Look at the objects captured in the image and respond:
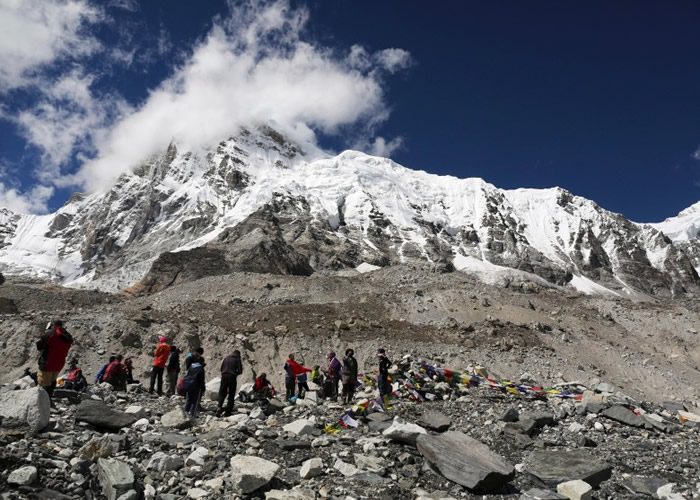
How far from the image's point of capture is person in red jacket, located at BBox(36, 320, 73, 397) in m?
10.0

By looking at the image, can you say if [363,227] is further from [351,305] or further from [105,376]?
[105,376]

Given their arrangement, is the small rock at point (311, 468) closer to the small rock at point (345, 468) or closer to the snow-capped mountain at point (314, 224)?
the small rock at point (345, 468)

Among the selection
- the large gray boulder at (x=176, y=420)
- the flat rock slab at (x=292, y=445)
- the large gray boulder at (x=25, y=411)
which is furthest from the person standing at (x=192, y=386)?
the large gray boulder at (x=25, y=411)

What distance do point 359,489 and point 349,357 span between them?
22.7ft

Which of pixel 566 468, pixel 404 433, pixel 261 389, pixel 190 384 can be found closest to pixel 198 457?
pixel 190 384

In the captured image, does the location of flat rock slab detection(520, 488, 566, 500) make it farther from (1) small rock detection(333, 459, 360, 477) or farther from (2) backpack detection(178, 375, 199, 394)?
(2) backpack detection(178, 375, 199, 394)

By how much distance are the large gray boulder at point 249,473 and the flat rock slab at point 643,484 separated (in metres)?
6.01

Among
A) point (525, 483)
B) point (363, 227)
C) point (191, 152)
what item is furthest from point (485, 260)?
point (525, 483)

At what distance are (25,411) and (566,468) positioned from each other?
920 centimetres

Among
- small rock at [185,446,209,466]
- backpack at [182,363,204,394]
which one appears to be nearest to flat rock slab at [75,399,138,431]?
backpack at [182,363,204,394]

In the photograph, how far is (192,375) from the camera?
1128cm

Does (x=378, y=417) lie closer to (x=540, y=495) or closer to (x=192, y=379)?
(x=192, y=379)

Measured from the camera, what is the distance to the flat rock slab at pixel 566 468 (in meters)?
8.09

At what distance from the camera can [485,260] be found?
177 meters
